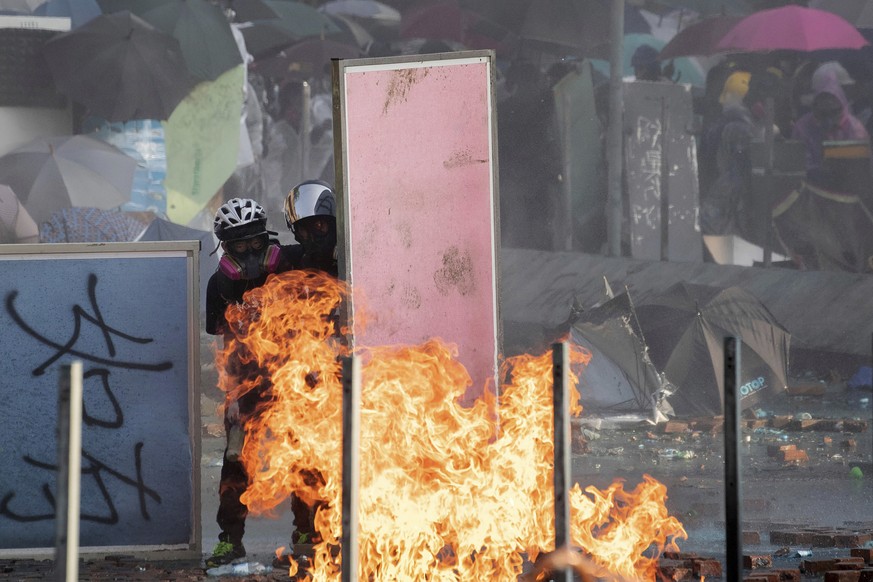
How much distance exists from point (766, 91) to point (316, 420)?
34.4ft

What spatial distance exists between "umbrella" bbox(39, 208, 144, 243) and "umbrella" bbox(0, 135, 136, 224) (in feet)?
0.27

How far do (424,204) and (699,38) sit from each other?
9.75 m

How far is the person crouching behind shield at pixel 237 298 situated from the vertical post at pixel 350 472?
244 cm

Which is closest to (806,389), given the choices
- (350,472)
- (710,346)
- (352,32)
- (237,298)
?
(710,346)

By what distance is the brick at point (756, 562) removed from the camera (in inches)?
257

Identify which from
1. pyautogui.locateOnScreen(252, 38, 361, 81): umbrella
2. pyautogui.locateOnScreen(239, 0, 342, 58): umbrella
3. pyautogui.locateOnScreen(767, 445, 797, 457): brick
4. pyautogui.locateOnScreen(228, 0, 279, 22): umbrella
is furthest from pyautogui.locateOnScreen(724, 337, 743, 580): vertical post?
pyautogui.locateOnScreen(228, 0, 279, 22): umbrella

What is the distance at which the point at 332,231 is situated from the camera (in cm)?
723

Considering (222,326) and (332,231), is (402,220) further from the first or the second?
(222,326)

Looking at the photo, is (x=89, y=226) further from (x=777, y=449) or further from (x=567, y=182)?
(x=777, y=449)

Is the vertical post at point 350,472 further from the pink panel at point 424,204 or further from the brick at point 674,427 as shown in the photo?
the brick at point 674,427

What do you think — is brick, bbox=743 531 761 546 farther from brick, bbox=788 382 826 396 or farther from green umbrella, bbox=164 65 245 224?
green umbrella, bbox=164 65 245 224

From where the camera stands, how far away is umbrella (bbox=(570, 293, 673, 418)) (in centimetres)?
1292

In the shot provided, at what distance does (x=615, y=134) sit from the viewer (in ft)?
50.2

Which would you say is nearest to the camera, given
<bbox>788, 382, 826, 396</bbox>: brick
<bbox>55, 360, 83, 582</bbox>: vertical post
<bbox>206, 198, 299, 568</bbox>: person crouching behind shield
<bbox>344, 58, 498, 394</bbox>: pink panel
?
<bbox>55, 360, 83, 582</bbox>: vertical post
